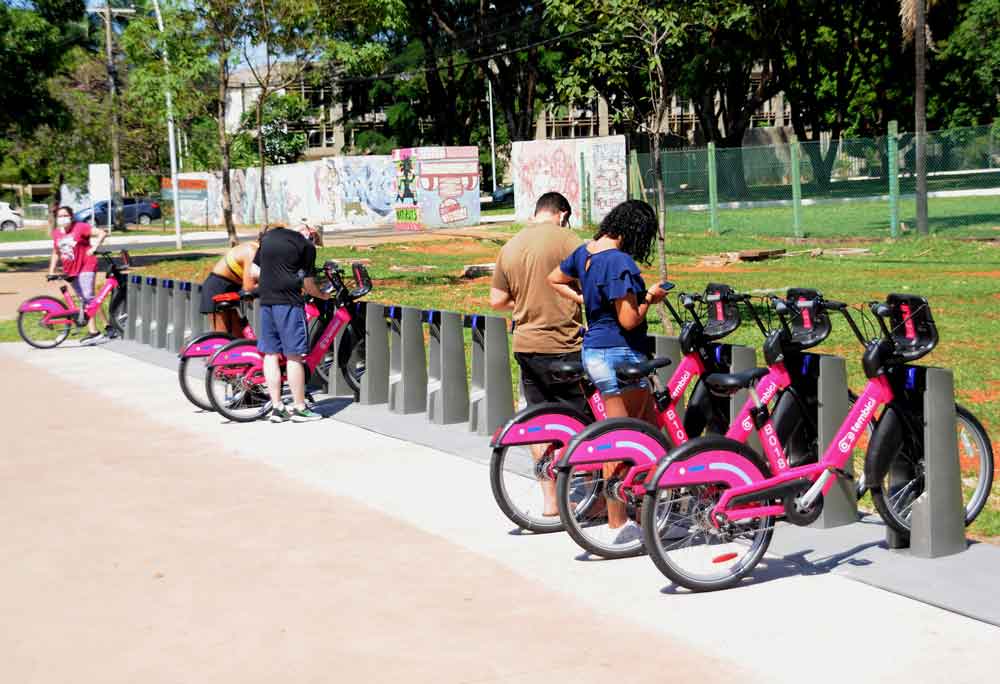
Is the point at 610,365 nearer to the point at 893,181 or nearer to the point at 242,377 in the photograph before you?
the point at 242,377

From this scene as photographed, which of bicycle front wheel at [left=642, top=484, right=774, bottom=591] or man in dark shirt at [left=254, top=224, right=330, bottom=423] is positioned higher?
man in dark shirt at [left=254, top=224, right=330, bottom=423]

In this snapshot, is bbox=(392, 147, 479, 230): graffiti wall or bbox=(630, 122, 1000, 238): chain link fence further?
bbox=(392, 147, 479, 230): graffiti wall

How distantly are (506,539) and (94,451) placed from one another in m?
4.04

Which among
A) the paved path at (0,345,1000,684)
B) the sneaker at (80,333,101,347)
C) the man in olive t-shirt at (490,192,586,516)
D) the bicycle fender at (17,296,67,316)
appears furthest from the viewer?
the sneaker at (80,333,101,347)

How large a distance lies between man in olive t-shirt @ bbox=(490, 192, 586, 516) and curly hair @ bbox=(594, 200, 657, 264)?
806mm

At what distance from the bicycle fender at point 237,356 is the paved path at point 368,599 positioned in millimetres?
1794

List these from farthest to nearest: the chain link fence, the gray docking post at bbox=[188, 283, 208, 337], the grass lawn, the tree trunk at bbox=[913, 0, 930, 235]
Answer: the chain link fence < the tree trunk at bbox=[913, 0, 930, 235] < the gray docking post at bbox=[188, 283, 208, 337] < the grass lawn

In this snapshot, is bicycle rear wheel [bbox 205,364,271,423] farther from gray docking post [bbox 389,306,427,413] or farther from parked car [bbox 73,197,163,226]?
parked car [bbox 73,197,163,226]

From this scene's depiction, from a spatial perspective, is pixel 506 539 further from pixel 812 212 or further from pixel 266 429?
pixel 812 212

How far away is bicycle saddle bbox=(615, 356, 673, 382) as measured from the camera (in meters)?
6.37

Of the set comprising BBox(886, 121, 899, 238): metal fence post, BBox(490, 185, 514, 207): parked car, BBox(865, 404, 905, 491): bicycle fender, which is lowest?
BBox(865, 404, 905, 491): bicycle fender

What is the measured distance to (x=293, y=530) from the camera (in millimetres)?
7195

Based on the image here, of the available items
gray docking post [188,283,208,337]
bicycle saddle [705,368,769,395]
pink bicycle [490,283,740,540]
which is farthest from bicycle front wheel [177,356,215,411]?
bicycle saddle [705,368,769,395]

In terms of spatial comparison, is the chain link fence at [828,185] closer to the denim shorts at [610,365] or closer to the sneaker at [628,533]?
the denim shorts at [610,365]
